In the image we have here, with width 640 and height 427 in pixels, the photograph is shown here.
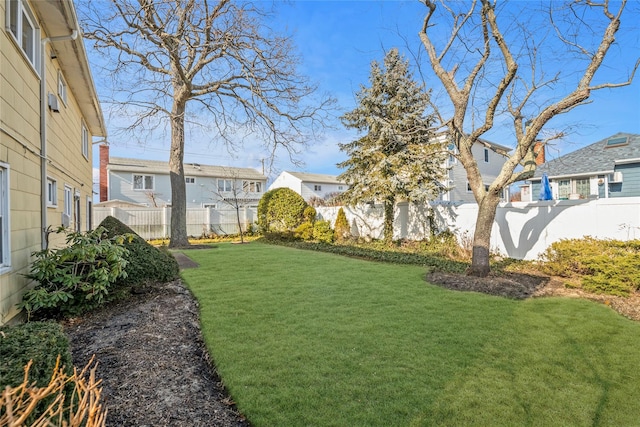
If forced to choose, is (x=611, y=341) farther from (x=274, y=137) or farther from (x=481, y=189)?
(x=274, y=137)

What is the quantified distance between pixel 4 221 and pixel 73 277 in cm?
114

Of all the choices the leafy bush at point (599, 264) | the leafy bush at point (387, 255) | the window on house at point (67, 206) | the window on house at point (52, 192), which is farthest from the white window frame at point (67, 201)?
the leafy bush at point (599, 264)

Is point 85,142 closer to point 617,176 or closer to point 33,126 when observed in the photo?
point 33,126

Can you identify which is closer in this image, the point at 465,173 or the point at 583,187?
the point at 583,187

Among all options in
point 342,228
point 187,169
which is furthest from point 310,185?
point 342,228

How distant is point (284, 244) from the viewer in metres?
15.6

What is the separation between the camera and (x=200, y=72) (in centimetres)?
1354

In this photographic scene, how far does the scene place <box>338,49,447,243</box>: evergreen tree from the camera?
12453 millimetres

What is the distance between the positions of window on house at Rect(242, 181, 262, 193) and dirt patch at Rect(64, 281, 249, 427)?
25510 mm

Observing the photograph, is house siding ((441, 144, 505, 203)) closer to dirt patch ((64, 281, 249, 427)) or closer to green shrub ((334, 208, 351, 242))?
green shrub ((334, 208, 351, 242))

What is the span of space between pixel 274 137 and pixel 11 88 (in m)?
9.61

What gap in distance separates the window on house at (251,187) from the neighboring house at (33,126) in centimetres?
2191

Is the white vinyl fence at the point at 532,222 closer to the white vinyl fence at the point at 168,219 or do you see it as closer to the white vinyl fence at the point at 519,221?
the white vinyl fence at the point at 519,221

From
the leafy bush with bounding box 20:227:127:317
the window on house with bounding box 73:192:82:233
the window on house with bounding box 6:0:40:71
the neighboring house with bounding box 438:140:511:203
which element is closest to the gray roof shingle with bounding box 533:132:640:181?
the neighboring house with bounding box 438:140:511:203
